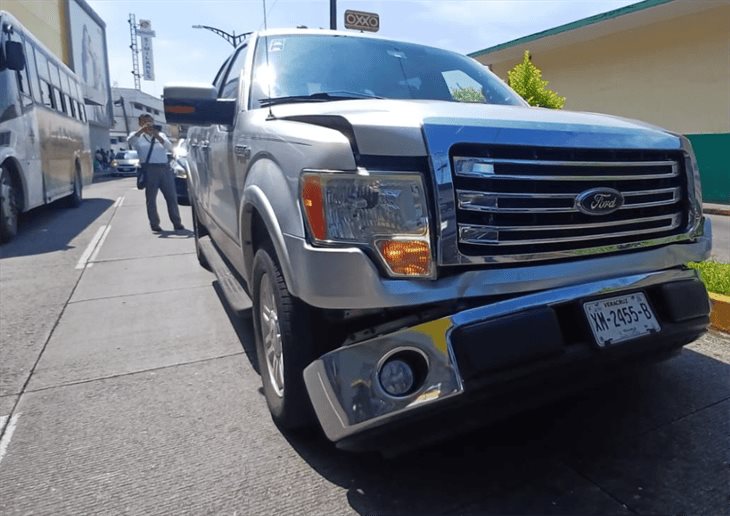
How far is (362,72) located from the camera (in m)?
3.26

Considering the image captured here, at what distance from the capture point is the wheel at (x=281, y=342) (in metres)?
2.19

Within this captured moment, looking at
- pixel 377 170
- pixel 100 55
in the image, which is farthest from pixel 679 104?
pixel 100 55

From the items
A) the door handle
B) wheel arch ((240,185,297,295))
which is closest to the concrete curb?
wheel arch ((240,185,297,295))

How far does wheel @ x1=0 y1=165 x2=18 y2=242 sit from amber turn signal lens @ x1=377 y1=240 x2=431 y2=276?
7819 millimetres

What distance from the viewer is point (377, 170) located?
1.89 meters

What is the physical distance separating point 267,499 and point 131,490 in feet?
1.87

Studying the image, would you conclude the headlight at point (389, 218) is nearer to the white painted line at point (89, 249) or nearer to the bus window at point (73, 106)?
the white painted line at point (89, 249)

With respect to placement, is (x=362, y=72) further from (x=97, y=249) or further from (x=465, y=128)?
(x=97, y=249)

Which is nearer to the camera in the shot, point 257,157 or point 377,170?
point 377,170

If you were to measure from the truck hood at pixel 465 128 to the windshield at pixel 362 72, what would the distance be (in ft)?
2.22

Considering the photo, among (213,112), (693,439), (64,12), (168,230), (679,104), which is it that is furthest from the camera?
(64,12)

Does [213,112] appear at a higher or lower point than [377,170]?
higher

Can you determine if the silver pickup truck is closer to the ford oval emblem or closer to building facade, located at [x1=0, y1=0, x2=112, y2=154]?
the ford oval emblem

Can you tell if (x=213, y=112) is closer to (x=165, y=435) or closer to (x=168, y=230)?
(x=165, y=435)
